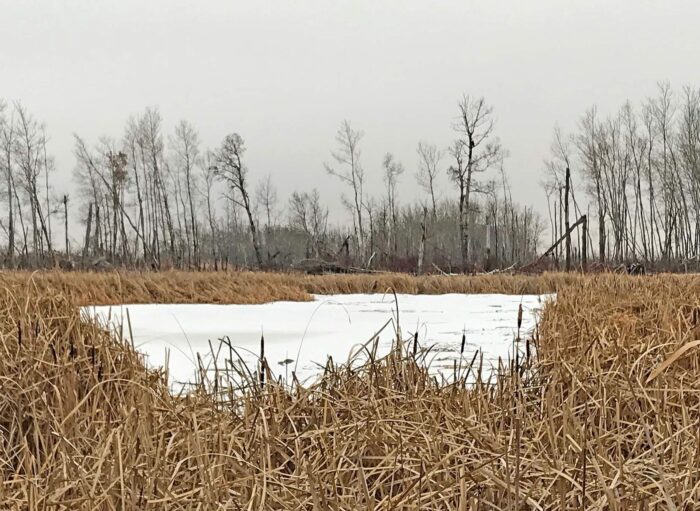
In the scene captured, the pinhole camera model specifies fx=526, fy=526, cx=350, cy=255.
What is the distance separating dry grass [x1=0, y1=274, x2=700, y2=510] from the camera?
1405mm

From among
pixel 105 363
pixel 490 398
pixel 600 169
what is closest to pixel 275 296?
pixel 105 363

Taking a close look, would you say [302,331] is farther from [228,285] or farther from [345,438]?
[228,285]

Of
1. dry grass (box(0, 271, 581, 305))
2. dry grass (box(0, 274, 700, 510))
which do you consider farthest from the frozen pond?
dry grass (box(0, 271, 581, 305))

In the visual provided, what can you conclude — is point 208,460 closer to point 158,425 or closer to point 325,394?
point 158,425

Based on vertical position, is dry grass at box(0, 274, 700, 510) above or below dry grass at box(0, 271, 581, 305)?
below

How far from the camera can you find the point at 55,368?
2479 millimetres

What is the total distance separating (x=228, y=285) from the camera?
27.9 ft

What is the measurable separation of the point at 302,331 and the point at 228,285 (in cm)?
384

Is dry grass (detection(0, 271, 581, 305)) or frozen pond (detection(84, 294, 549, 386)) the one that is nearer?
frozen pond (detection(84, 294, 549, 386))

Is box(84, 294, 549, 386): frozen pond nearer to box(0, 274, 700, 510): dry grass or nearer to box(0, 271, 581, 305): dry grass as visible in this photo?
box(0, 274, 700, 510): dry grass

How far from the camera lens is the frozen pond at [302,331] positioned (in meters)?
3.37

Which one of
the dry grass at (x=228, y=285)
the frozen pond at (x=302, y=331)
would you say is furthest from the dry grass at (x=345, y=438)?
the dry grass at (x=228, y=285)

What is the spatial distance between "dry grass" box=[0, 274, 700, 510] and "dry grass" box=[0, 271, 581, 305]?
1351 millimetres

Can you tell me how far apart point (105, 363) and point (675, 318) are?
350 centimetres
